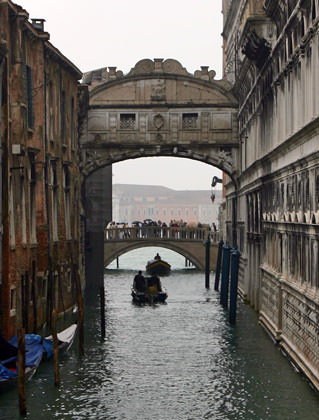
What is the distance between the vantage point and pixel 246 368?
61.1ft

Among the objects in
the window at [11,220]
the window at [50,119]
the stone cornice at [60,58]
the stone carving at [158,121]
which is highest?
the stone cornice at [60,58]

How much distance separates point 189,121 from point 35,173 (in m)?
10.8

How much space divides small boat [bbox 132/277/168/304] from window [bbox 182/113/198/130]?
6.29 metres

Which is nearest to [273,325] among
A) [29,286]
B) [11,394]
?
[29,286]

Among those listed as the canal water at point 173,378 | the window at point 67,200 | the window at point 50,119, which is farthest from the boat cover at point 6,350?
the window at point 67,200

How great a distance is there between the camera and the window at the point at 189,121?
32531 mm

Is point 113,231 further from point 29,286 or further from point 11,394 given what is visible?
point 11,394

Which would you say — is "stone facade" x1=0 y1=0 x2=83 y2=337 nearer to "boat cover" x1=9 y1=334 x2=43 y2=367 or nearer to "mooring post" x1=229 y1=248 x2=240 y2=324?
"boat cover" x1=9 y1=334 x2=43 y2=367

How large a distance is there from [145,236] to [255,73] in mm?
24995

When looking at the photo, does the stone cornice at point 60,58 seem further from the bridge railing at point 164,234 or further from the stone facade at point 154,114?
the bridge railing at point 164,234

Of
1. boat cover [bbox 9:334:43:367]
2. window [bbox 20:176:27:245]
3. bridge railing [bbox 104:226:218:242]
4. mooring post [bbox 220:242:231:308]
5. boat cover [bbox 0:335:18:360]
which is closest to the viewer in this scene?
boat cover [bbox 0:335:18:360]

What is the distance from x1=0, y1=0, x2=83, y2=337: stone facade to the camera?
19.2 metres

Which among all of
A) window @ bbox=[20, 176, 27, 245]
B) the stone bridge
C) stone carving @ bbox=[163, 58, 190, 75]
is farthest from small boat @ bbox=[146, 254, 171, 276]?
window @ bbox=[20, 176, 27, 245]

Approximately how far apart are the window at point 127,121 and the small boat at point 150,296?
617cm
